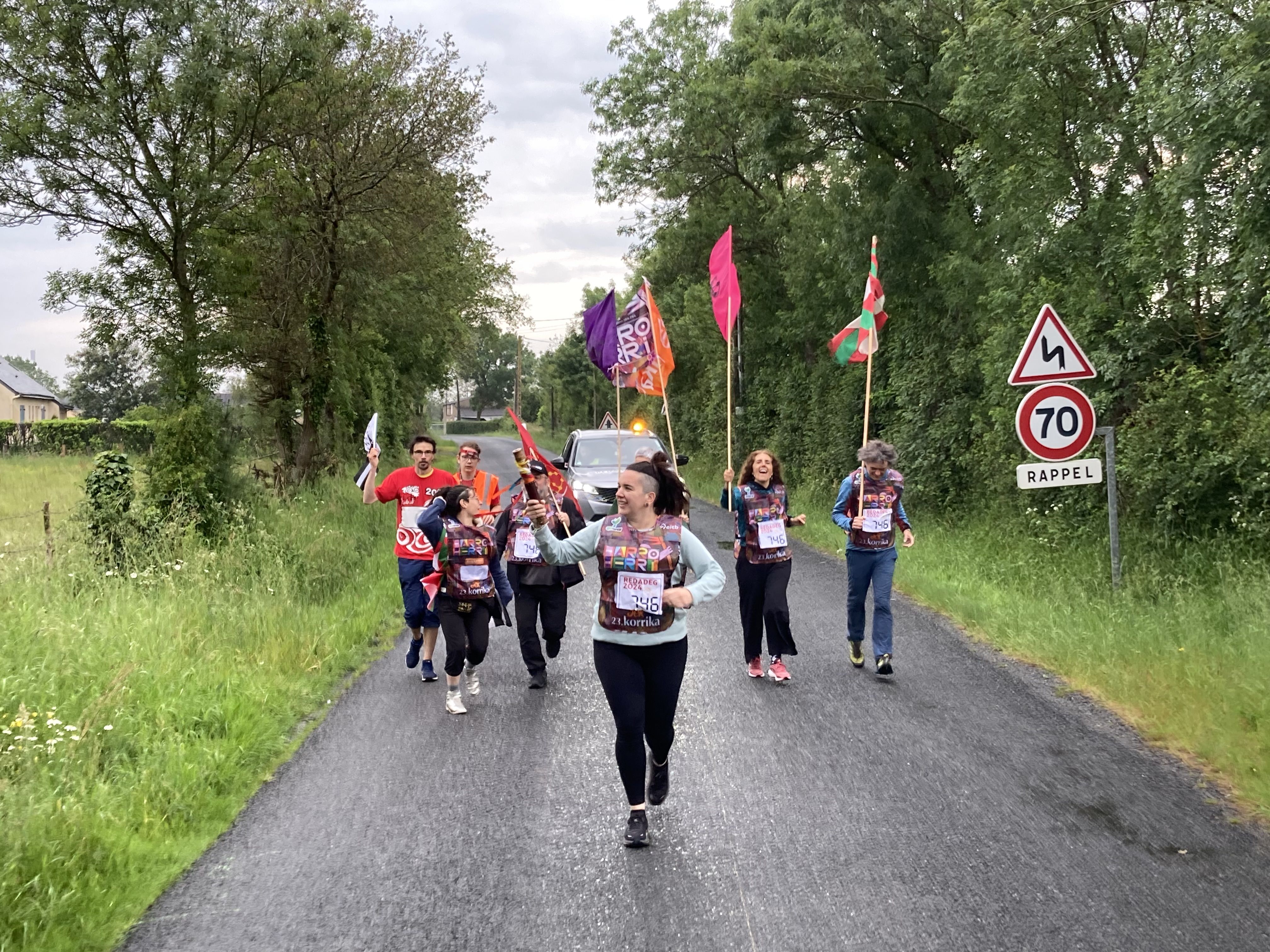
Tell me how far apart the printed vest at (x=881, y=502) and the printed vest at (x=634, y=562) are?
3328mm

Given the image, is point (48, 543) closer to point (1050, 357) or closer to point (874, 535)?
point (874, 535)

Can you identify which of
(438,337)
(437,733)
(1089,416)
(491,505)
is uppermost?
(438,337)

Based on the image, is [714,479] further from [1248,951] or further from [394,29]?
[1248,951]

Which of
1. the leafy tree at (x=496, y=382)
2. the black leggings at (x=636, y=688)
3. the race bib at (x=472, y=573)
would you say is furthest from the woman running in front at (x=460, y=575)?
the leafy tree at (x=496, y=382)

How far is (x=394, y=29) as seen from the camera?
60.3 feet

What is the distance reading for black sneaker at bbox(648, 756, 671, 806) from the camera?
4898mm

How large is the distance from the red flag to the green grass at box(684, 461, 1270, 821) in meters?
3.45

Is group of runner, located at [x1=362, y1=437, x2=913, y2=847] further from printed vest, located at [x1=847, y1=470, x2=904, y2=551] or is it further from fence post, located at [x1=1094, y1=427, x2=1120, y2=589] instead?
fence post, located at [x1=1094, y1=427, x2=1120, y2=589]

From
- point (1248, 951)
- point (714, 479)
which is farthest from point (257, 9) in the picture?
point (714, 479)

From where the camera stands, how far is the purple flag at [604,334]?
1002 cm

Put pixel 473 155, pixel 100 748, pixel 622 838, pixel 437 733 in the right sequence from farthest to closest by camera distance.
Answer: pixel 473 155, pixel 437 733, pixel 100 748, pixel 622 838

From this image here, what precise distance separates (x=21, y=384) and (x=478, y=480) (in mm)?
79924

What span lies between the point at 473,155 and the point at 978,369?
36.0 ft

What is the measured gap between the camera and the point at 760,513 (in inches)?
293
